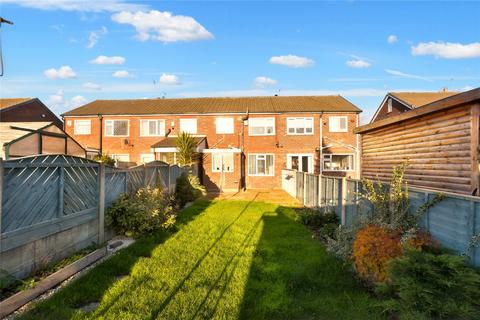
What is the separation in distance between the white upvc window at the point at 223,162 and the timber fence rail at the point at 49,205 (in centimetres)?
1812

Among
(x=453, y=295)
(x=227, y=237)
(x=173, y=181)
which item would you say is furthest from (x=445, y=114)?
(x=173, y=181)

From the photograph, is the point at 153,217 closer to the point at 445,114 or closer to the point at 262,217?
the point at 262,217

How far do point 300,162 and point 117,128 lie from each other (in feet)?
49.9

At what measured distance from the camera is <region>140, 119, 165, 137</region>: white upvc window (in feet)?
96.9

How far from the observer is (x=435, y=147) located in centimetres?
714

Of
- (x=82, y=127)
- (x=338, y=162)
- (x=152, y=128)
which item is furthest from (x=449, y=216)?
(x=82, y=127)

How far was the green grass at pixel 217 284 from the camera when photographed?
4.26m

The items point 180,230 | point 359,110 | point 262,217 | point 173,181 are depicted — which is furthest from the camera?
point 359,110

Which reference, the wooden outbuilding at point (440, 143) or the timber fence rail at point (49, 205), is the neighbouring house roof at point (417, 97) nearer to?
the wooden outbuilding at point (440, 143)

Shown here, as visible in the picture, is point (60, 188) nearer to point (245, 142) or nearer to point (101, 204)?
point (101, 204)

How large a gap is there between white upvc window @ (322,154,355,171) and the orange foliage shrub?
77.0 ft

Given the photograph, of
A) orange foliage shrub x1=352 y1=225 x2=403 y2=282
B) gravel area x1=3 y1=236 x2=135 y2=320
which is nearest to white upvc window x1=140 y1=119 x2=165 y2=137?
gravel area x1=3 y1=236 x2=135 y2=320

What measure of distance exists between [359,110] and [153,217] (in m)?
23.4

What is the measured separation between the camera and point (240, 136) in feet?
93.5
